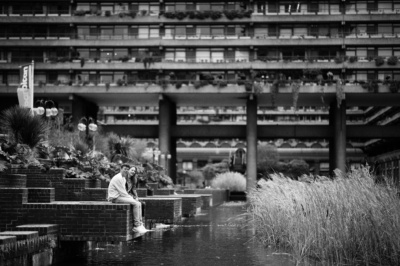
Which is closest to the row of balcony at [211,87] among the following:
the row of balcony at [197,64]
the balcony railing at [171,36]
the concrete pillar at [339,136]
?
the row of balcony at [197,64]

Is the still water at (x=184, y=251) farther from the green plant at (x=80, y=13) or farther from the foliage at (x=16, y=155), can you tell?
the green plant at (x=80, y=13)

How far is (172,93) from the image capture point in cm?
6706

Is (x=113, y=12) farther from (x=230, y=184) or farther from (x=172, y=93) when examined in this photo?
(x=230, y=184)

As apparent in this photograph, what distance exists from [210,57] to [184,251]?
187ft

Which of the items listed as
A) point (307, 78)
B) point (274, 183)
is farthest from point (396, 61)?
point (274, 183)

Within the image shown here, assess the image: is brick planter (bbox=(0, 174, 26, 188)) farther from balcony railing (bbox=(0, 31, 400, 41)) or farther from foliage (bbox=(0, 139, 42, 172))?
balcony railing (bbox=(0, 31, 400, 41))

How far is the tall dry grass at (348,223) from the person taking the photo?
11969 millimetres

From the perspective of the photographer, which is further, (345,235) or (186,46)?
(186,46)

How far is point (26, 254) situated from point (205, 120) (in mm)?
89325

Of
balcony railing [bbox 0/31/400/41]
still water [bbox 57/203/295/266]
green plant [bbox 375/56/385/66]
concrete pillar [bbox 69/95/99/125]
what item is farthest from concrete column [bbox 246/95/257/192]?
still water [bbox 57/203/295/266]

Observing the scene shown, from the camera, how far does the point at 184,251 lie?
14445 mm

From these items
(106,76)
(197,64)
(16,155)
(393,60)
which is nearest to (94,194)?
(16,155)

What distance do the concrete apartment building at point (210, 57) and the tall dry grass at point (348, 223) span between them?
51954 mm

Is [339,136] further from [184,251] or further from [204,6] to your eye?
[184,251]
